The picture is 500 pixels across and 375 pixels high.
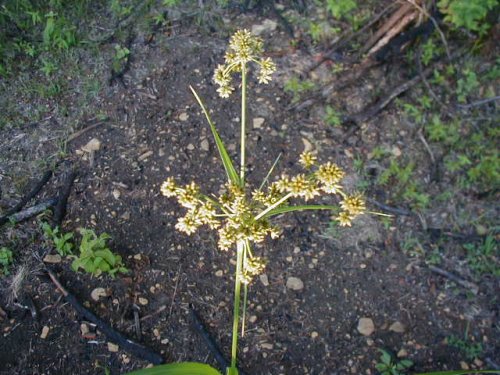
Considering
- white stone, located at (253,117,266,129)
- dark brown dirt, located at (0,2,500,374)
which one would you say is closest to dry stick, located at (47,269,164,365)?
dark brown dirt, located at (0,2,500,374)

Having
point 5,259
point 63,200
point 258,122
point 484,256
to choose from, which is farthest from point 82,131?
point 484,256

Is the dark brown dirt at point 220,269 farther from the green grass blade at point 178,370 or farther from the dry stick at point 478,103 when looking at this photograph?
the green grass blade at point 178,370

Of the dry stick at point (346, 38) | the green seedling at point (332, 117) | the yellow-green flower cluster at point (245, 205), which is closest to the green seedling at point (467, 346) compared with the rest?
the yellow-green flower cluster at point (245, 205)

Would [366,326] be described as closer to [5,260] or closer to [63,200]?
[63,200]

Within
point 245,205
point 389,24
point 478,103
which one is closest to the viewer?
point 245,205

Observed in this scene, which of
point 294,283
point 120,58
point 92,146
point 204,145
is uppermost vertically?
point 120,58

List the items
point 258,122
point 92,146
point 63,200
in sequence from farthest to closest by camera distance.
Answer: point 258,122, point 92,146, point 63,200

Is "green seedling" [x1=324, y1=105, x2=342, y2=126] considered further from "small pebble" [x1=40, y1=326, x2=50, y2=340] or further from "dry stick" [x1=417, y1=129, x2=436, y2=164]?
"small pebble" [x1=40, y1=326, x2=50, y2=340]
